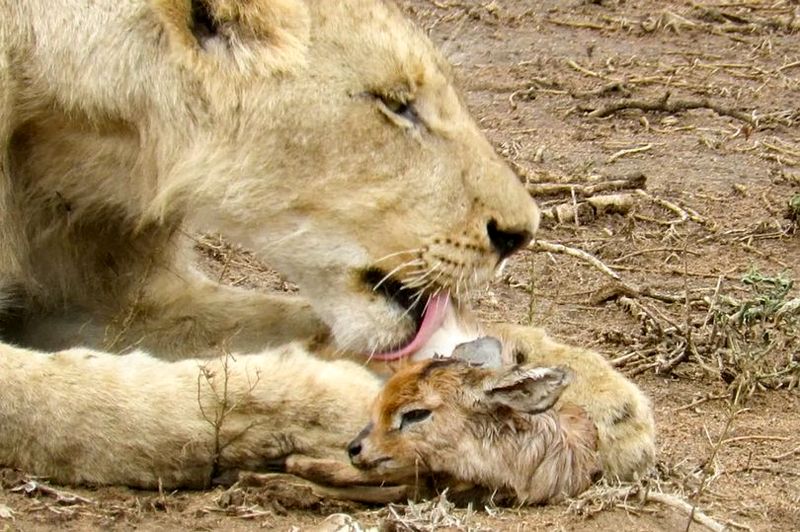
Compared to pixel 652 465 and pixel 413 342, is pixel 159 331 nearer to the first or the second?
pixel 413 342

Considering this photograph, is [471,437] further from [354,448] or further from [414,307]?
[414,307]

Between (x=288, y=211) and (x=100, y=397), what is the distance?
607 mm

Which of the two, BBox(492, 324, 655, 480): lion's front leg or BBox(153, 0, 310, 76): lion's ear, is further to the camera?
BBox(153, 0, 310, 76): lion's ear

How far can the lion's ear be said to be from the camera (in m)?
3.55

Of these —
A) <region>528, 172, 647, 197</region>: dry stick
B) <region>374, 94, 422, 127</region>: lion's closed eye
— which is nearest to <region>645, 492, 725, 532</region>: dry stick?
<region>374, 94, 422, 127</region>: lion's closed eye

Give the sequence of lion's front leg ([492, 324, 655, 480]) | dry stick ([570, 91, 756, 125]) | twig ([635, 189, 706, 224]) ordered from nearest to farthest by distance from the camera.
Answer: lion's front leg ([492, 324, 655, 480]) → twig ([635, 189, 706, 224]) → dry stick ([570, 91, 756, 125])

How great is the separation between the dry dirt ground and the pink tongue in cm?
54

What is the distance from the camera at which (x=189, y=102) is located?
3590mm

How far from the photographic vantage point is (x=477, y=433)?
3139 millimetres

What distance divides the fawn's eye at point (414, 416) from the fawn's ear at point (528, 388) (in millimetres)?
119

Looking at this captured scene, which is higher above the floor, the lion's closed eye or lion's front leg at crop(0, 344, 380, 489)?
the lion's closed eye

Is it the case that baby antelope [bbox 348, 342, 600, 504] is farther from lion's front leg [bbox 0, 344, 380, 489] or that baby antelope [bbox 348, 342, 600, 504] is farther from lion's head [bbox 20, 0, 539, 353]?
lion's head [bbox 20, 0, 539, 353]

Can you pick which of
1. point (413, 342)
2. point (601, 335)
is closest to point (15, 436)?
point (413, 342)

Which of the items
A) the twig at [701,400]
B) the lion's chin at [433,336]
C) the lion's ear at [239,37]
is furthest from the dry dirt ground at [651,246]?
the lion's ear at [239,37]
